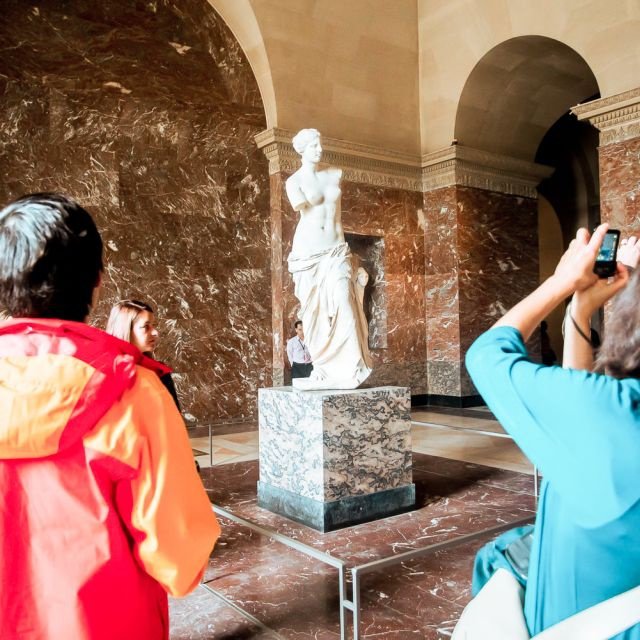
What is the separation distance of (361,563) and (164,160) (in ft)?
24.5

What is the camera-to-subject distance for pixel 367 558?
4.07 metres

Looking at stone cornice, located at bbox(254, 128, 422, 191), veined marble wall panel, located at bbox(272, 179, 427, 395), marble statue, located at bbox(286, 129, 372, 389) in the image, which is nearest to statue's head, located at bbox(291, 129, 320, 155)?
marble statue, located at bbox(286, 129, 372, 389)

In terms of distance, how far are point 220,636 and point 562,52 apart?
11.2 m

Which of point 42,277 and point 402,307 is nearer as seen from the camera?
point 42,277

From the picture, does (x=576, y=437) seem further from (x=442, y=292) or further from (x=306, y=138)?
(x=442, y=292)

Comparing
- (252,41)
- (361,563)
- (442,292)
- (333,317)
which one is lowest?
(361,563)

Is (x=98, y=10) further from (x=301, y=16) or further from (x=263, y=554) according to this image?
(x=263, y=554)

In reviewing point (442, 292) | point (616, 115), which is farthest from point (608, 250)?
point (442, 292)

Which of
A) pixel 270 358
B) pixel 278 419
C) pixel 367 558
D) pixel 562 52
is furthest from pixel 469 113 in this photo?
pixel 367 558

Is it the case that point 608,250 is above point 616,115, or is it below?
below

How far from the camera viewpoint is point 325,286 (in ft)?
17.5

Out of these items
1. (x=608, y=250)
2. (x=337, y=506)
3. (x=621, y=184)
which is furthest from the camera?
(x=621, y=184)

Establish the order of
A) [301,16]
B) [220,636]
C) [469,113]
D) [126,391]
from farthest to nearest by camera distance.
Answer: [469,113]
[301,16]
[220,636]
[126,391]

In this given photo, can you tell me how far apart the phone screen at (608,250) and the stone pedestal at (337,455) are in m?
3.57
